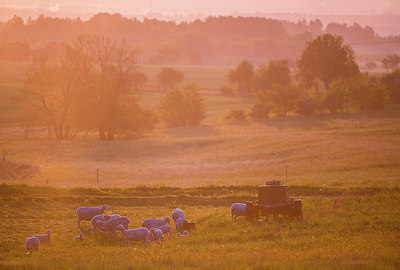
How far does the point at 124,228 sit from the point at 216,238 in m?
3.80

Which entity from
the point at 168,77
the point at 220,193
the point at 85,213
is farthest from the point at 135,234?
the point at 168,77

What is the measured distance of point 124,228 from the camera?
66.0ft

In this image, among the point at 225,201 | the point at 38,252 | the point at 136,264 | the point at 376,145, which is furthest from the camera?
the point at 376,145

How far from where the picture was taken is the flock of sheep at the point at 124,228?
19312 mm

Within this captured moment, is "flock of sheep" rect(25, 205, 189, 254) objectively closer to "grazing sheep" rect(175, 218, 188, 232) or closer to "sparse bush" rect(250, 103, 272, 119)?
"grazing sheep" rect(175, 218, 188, 232)

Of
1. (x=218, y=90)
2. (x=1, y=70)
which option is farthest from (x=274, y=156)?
(x=1, y=70)

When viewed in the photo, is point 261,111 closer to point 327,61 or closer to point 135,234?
point 327,61

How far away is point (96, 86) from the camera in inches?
3194

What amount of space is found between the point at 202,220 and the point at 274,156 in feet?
111

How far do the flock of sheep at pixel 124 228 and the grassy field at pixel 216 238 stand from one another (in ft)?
1.29

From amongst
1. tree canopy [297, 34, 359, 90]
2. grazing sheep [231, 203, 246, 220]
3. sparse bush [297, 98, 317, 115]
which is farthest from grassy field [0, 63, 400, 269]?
tree canopy [297, 34, 359, 90]

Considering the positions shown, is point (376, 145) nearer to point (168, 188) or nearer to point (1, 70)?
point (168, 188)

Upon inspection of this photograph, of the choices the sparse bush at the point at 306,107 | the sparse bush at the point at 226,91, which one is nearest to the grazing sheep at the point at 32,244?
the sparse bush at the point at 306,107

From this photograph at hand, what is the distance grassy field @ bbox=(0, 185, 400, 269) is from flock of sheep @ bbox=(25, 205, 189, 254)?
394 millimetres
